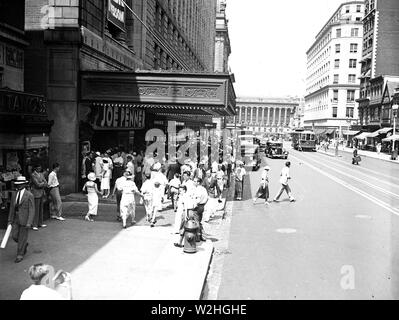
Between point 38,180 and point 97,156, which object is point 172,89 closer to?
point 97,156

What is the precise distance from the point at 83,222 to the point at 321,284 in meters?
7.15

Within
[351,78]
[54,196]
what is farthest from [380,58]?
[54,196]

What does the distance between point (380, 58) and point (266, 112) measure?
305ft

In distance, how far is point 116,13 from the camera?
19.3 m

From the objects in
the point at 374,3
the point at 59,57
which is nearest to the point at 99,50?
the point at 59,57

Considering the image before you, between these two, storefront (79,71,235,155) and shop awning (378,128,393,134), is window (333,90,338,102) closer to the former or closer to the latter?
shop awning (378,128,393,134)

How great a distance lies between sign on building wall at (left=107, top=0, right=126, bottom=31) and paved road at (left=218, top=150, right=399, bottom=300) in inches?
399

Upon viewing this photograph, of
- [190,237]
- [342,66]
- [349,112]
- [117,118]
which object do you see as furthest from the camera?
[342,66]

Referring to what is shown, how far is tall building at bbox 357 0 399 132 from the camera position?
64438 mm

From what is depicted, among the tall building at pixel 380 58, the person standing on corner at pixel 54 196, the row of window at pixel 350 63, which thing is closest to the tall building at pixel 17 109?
the person standing on corner at pixel 54 196

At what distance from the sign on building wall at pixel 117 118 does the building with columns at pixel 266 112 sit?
13582 centimetres

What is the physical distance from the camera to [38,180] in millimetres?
11023

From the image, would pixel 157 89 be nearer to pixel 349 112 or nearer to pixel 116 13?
pixel 116 13

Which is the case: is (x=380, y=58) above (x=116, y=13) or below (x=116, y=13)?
above
